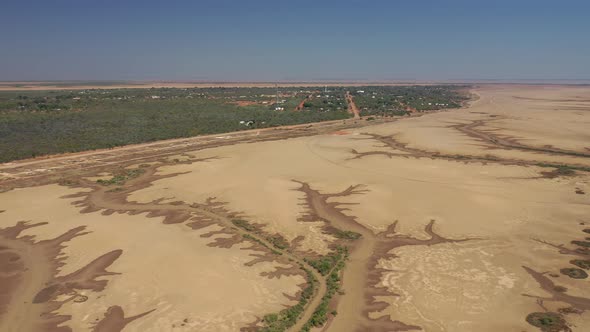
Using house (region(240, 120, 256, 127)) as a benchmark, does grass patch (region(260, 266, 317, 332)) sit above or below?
below

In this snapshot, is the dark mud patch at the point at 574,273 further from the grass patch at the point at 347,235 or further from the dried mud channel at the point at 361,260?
the grass patch at the point at 347,235

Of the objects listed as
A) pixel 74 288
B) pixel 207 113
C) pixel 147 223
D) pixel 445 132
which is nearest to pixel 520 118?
pixel 445 132

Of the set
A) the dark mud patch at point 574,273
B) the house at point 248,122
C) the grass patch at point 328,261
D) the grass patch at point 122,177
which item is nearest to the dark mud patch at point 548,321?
the dark mud patch at point 574,273

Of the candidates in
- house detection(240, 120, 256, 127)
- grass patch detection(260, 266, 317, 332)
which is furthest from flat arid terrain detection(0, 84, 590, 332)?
house detection(240, 120, 256, 127)

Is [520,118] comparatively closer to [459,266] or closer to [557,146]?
[557,146]

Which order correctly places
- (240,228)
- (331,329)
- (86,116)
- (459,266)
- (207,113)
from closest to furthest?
(331,329), (459,266), (240,228), (86,116), (207,113)

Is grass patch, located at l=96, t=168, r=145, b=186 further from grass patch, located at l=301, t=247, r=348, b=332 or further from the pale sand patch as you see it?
grass patch, located at l=301, t=247, r=348, b=332
